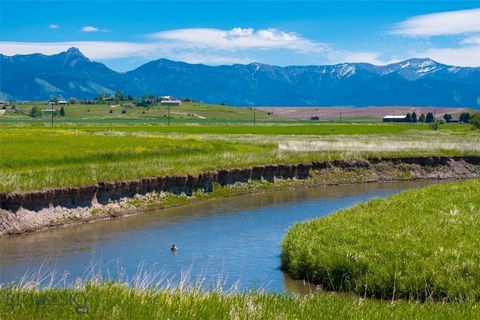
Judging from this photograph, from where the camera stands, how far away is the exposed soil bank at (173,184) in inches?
1281

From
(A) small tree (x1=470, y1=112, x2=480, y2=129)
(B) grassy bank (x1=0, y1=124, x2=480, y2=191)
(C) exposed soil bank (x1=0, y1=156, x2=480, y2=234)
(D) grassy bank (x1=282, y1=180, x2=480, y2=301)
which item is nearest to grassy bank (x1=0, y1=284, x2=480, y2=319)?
(D) grassy bank (x1=282, y1=180, x2=480, y2=301)

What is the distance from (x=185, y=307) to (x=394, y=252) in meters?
8.83

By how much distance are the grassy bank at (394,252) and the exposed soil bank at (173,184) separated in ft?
46.7

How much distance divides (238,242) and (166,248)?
3100mm

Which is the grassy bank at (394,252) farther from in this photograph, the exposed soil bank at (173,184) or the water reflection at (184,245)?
the exposed soil bank at (173,184)

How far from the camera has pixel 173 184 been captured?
142 ft

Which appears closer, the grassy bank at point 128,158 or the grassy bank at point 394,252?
the grassy bank at point 394,252

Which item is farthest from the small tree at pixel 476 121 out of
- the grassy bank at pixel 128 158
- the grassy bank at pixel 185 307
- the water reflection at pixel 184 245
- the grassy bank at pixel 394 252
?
the grassy bank at pixel 185 307

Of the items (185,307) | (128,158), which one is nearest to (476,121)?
(128,158)

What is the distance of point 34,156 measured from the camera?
44938 millimetres

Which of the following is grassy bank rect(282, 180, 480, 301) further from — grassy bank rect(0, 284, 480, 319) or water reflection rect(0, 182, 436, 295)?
grassy bank rect(0, 284, 480, 319)

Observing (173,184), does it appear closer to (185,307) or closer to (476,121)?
(185,307)

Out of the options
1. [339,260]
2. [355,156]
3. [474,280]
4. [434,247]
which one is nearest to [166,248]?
[339,260]

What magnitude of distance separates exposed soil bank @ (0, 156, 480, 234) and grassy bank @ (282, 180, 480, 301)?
14.2m
